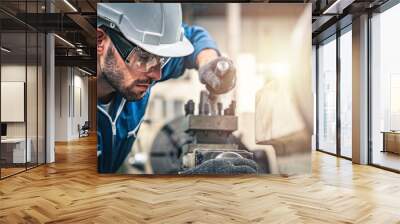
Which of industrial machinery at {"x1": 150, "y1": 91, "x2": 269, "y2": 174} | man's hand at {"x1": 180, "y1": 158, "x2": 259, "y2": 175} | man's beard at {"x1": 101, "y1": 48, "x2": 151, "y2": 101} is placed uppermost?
man's beard at {"x1": 101, "y1": 48, "x2": 151, "y2": 101}

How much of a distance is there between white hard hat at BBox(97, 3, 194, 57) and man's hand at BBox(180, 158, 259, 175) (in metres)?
1.89

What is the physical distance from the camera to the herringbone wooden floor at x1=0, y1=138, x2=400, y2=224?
3.77m

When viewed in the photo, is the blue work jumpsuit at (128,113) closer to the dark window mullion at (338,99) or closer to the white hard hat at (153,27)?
the white hard hat at (153,27)

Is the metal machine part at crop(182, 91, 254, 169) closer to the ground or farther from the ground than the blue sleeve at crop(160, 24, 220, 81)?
closer to the ground

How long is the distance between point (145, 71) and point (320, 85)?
6418mm

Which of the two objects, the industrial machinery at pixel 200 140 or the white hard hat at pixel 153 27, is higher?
the white hard hat at pixel 153 27

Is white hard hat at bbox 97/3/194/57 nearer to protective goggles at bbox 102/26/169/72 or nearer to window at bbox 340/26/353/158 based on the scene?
protective goggles at bbox 102/26/169/72

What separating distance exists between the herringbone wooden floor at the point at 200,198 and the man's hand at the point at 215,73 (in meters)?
1.51

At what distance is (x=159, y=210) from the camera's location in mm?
4039

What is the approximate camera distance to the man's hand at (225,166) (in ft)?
20.3

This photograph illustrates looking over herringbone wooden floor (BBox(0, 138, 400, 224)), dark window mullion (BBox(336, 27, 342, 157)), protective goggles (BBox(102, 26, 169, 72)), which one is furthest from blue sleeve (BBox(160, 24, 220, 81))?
dark window mullion (BBox(336, 27, 342, 157))

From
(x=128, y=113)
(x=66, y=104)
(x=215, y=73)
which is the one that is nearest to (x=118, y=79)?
(x=128, y=113)

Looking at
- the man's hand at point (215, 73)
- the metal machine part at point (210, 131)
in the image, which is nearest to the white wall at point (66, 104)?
the metal machine part at point (210, 131)

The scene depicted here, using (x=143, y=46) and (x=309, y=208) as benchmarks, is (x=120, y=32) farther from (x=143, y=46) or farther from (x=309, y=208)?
(x=309, y=208)
